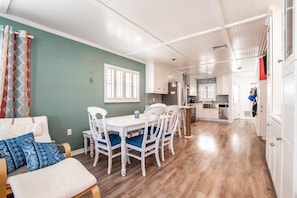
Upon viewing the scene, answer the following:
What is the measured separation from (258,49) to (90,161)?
188 inches

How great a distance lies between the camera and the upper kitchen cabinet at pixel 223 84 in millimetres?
7226

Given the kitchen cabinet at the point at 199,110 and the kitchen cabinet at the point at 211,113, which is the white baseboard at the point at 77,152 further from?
the kitchen cabinet at the point at 211,113

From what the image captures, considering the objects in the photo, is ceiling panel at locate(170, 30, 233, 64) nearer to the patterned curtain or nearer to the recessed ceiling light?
the recessed ceiling light

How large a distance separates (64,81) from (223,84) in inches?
283

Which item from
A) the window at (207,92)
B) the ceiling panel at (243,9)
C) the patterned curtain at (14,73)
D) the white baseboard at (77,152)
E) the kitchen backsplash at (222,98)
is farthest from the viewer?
the window at (207,92)

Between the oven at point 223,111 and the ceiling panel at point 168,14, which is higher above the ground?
the ceiling panel at point 168,14

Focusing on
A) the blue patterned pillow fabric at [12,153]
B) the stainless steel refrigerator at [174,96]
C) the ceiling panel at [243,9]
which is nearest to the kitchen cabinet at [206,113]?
the stainless steel refrigerator at [174,96]

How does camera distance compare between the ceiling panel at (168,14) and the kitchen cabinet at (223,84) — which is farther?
the kitchen cabinet at (223,84)

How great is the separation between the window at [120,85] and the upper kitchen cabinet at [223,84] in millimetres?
5005

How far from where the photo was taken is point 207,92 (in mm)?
8219

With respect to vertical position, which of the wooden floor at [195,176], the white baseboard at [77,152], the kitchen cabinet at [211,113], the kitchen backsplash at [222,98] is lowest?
the wooden floor at [195,176]

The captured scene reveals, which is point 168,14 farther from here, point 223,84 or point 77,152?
point 223,84

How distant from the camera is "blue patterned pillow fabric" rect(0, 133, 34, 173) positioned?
4.85 ft

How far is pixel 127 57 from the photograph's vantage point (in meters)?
4.26
